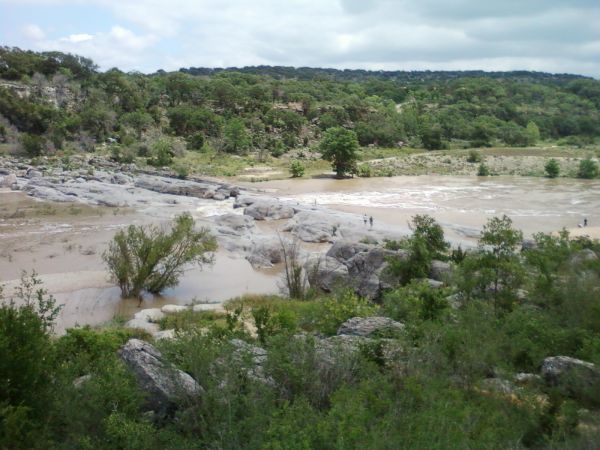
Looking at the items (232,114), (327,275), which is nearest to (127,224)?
(327,275)

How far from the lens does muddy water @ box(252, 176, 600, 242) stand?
4019 centimetres

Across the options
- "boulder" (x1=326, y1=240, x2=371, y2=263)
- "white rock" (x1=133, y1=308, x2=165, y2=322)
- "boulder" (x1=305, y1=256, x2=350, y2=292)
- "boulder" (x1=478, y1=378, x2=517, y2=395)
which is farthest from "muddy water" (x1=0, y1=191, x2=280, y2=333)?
"boulder" (x1=478, y1=378, x2=517, y2=395)

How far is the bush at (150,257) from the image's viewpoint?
68.0 feet

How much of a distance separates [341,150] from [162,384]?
179 ft

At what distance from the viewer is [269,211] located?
39750mm

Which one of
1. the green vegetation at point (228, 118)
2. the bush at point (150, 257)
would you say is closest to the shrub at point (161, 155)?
the green vegetation at point (228, 118)

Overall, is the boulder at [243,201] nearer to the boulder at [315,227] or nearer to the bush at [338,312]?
the boulder at [315,227]

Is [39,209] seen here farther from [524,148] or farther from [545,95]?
[545,95]

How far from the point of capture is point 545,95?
12962 cm

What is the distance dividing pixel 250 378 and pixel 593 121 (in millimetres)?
108187

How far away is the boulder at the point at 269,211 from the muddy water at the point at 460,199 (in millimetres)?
6004

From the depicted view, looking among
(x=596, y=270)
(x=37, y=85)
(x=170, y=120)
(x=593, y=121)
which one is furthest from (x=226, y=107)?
(x=596, y=270)

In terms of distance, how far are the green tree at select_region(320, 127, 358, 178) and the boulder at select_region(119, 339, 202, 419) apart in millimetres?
53521

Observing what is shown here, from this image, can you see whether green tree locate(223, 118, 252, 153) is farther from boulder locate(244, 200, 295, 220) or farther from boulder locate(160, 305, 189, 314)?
boulder locate(160, 305, 189, 314)
